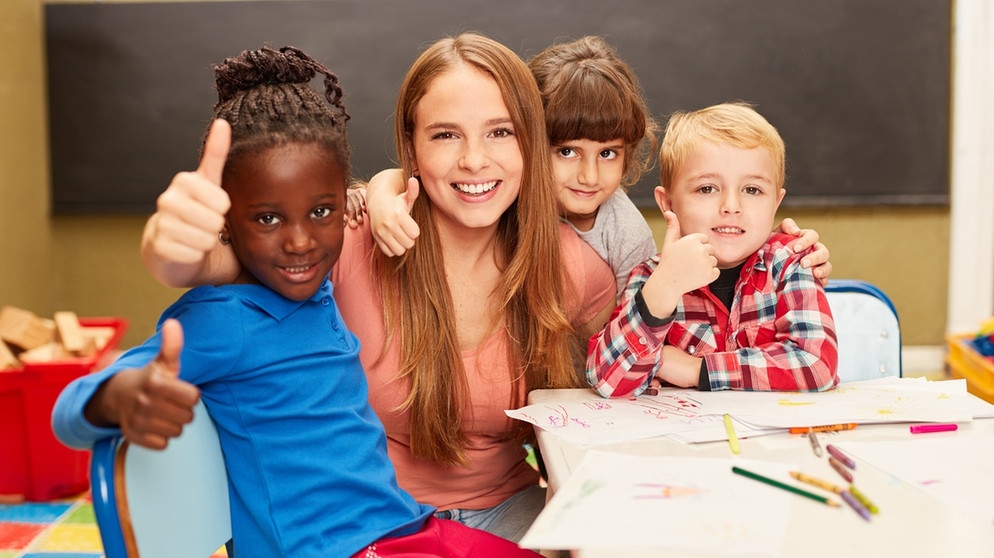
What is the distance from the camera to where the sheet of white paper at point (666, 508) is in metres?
0.94

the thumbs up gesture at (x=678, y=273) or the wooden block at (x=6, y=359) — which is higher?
the thumbs up gesture at (x=678, y=273)

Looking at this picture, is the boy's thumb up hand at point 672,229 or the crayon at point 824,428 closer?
the crayon at point 824,428

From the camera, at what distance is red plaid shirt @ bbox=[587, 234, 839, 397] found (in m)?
1.52

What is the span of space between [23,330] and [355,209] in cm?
183

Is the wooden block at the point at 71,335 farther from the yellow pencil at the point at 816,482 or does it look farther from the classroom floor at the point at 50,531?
the yellow pencil at the point at 816,482

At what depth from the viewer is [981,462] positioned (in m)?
1.21

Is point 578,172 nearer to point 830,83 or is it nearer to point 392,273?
point 392,273

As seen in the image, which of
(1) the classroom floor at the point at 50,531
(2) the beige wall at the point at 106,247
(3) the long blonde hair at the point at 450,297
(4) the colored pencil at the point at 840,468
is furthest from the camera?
(2) the beige wall at the point at 106,247

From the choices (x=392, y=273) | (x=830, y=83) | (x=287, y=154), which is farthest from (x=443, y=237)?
(x=830, y=83)

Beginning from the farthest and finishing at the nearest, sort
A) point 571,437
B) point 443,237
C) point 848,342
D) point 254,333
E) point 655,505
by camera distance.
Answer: point 848,342, point 443,237, point 571,437, point 254,333, point 655,505

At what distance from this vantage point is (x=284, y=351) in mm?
1228

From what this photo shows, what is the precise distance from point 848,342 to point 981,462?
63 centimetres

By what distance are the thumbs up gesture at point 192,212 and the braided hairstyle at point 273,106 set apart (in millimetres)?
134

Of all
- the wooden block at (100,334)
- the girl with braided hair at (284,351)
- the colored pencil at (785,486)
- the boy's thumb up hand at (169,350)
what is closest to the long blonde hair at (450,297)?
the girl with braided hair at (284,351)
